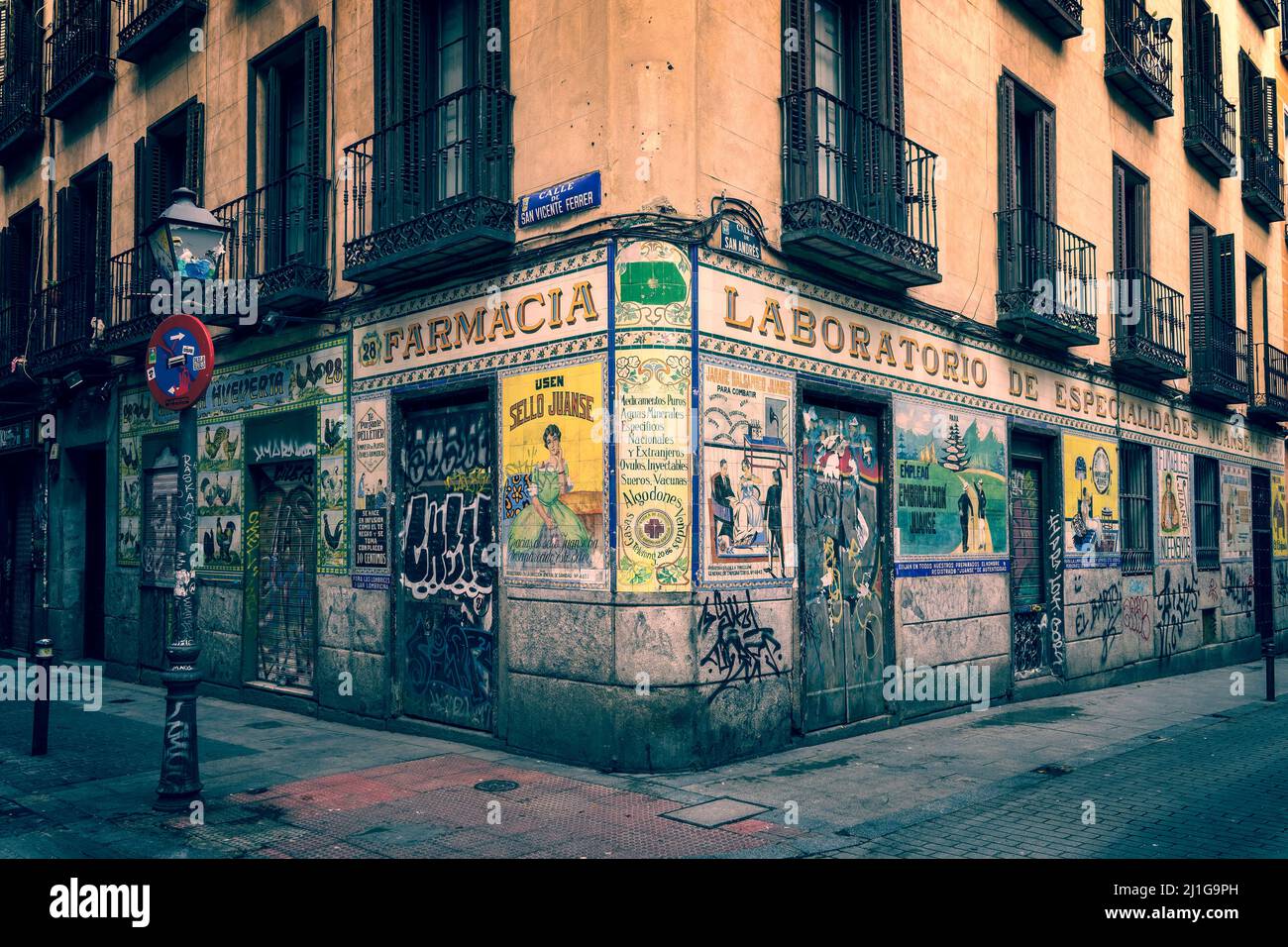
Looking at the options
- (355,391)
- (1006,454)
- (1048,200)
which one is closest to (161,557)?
(355,391)

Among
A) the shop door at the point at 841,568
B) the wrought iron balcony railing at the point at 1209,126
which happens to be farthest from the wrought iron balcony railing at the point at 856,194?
the wrought iron balcony railing at the point at 1209,126

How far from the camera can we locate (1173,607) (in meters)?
16.7

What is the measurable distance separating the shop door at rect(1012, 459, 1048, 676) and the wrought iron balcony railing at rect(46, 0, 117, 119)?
14.7 meters

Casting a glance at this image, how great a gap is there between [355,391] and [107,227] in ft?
23.9

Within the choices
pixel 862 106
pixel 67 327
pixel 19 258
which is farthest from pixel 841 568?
pixel 19 258

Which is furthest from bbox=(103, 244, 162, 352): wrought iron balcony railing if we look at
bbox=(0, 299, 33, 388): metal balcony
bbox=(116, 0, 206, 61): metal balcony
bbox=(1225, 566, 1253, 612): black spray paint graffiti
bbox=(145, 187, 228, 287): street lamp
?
bbox=(1225, 566, 1253, 612): black spray paint graffiti

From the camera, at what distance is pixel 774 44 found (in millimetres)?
9367

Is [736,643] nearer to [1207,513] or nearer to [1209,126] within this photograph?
[1207,513]

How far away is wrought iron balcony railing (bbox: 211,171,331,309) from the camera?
11.2 m

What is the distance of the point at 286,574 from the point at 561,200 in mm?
6047

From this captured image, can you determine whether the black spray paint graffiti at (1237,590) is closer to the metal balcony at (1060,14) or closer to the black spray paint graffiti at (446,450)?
the metal balcony at (1060,14)
